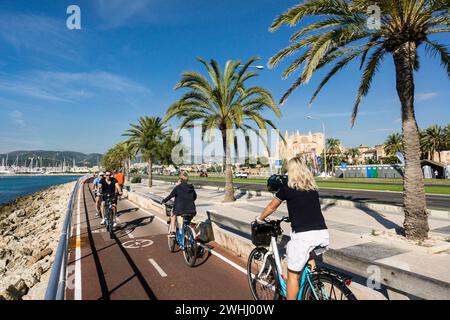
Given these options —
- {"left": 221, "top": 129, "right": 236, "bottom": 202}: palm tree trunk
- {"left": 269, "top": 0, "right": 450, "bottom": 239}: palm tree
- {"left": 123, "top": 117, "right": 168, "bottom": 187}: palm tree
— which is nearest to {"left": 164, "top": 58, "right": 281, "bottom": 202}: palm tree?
{"left": 221, "top": 129, "right": 236, "bottom": 202}: palm tree trunk

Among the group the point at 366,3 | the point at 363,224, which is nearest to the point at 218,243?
the point at 363,224

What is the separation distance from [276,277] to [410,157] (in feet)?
21.2

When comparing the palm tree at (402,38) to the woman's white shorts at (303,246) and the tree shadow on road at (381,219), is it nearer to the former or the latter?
the tree shadow on road at (381,219)

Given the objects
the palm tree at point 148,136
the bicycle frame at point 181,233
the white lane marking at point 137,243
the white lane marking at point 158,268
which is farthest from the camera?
the palm tree at point 148,136

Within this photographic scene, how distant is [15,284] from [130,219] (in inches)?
267

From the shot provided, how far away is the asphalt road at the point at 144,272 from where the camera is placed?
5.39 meters

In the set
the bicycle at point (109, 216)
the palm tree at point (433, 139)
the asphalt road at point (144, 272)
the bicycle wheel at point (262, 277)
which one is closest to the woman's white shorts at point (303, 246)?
the bicycle wheel at point (262, 277)

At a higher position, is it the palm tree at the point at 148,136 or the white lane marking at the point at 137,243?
the palm tree at the point at 148,136

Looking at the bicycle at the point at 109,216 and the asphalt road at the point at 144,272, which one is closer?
the asphalt road at the point at 144,272

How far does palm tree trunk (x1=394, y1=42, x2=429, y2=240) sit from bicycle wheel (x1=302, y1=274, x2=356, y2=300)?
6328 mm

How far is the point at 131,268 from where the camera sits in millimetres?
6859
